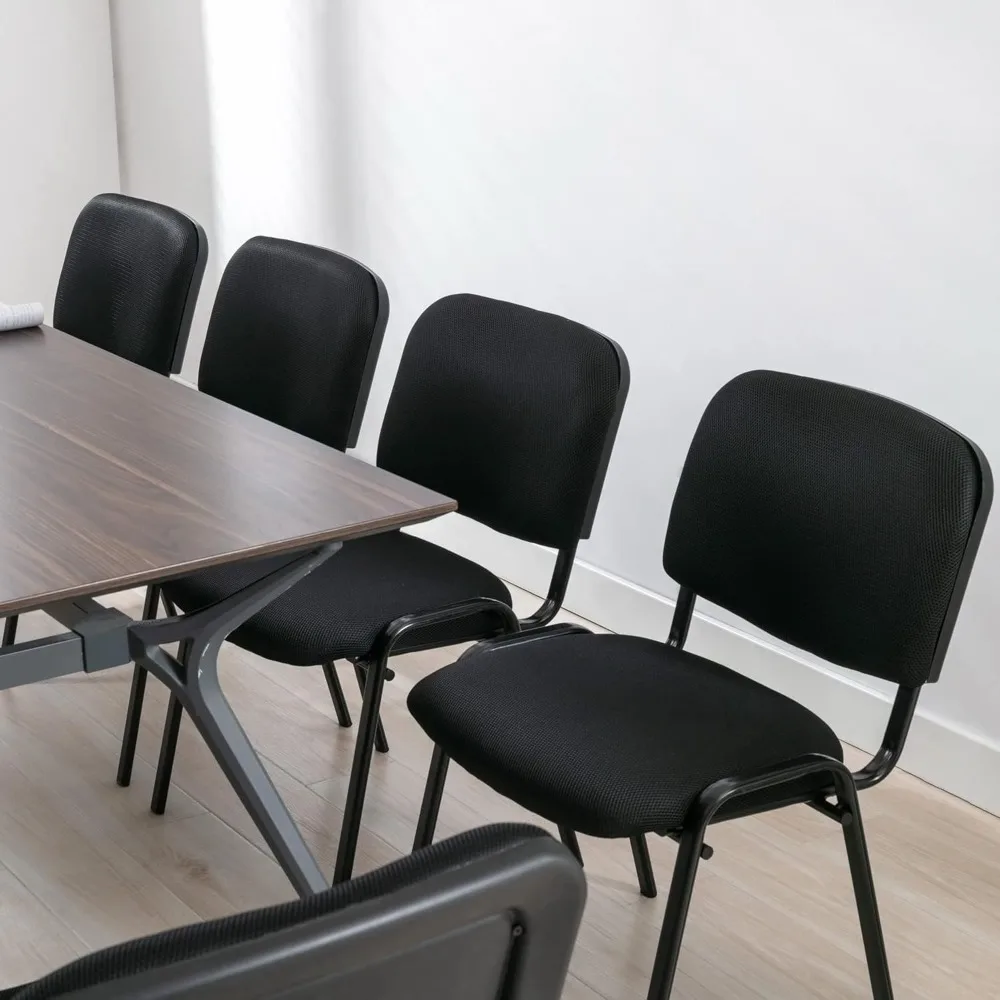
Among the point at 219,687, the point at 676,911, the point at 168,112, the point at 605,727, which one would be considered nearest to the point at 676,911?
the point at 676,911

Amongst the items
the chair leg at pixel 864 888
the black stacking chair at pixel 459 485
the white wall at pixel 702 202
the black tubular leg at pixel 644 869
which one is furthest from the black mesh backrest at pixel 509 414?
the white wall at pixel 702 202

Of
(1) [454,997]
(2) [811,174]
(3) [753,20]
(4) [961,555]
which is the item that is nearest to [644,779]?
(4) [961,555]

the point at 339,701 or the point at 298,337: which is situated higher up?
the point at 298,337

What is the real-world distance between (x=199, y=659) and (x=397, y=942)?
3.94ft

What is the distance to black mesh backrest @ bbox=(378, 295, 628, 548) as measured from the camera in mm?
2111

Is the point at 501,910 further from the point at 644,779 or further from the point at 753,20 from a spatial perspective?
the point at 753,20

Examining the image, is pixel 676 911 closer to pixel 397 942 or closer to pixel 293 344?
pixel 397 942

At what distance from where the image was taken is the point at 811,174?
104 inches

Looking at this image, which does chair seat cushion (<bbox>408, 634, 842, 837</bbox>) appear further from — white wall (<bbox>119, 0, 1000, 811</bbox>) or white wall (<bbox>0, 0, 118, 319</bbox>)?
white wall (<bbox>0, 0, 118, 319</bbox>)

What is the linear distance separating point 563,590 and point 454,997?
4.77ft

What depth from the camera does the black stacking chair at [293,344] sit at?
240cm

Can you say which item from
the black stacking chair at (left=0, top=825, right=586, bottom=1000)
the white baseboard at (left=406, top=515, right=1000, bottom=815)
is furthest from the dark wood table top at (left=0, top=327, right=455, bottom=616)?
the white baseboard at (left=406, top=515, right=1000, bottom=815)

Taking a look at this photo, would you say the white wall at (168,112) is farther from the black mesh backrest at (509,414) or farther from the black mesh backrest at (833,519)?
the black mesh backrest at (833,519)

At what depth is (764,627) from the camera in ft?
6.39
